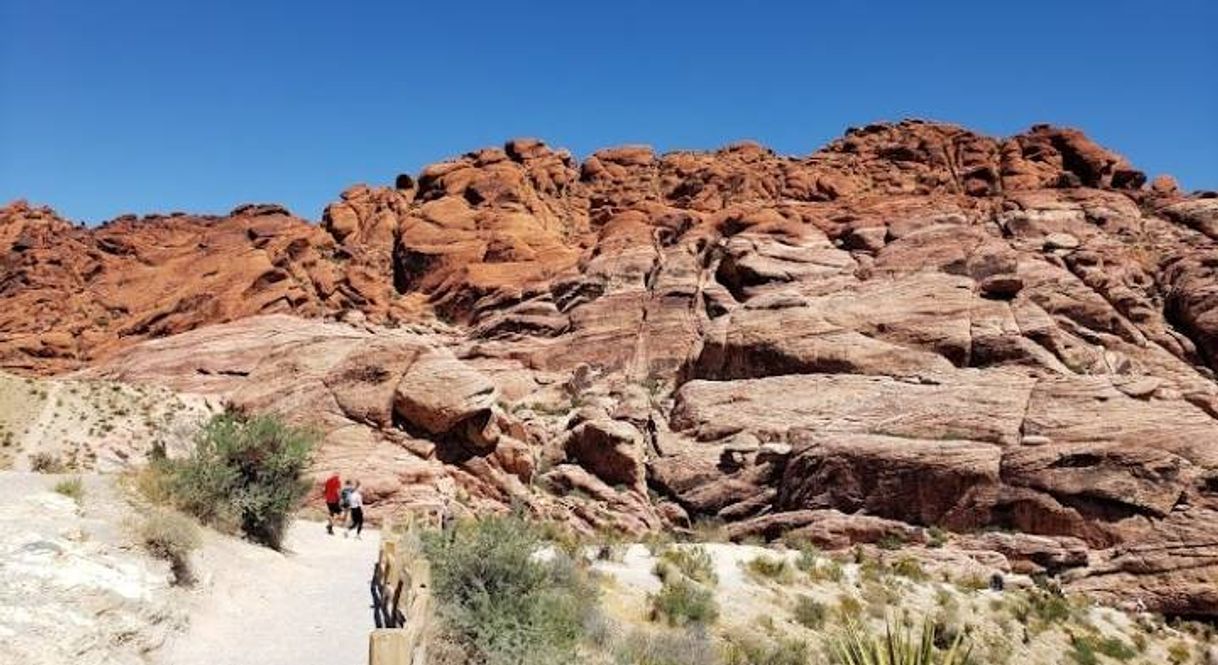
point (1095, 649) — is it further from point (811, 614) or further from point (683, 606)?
point (683, 606)

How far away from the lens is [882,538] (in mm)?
28531

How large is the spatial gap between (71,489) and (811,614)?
47.3 ft

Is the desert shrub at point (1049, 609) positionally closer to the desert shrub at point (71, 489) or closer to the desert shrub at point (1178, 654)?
the desert shrub at point (1178, 654)

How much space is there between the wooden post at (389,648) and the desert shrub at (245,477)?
8.91 meters

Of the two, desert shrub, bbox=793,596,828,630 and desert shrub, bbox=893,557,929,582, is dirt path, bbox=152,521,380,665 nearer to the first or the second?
desert shrub, bbox=793,596,828,630

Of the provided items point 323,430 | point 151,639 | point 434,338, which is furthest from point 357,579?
point 434,338

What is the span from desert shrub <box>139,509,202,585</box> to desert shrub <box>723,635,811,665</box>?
341 inches

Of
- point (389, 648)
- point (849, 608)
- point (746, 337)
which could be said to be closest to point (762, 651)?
point (849, 608)

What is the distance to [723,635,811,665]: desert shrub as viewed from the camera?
50.2ft

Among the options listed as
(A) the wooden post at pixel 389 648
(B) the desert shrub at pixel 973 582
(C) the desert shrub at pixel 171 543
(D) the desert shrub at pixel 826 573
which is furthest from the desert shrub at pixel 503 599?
(B) the desert shrub at pixel 973 582

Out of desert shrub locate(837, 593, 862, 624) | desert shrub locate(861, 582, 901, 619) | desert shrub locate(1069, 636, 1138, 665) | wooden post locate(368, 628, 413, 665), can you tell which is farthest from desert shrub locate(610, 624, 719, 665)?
desert shrub locate(1069, 636, 1138, 665)

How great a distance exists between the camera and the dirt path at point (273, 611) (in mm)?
10422

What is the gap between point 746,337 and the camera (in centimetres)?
4016

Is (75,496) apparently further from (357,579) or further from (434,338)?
(434,338)
